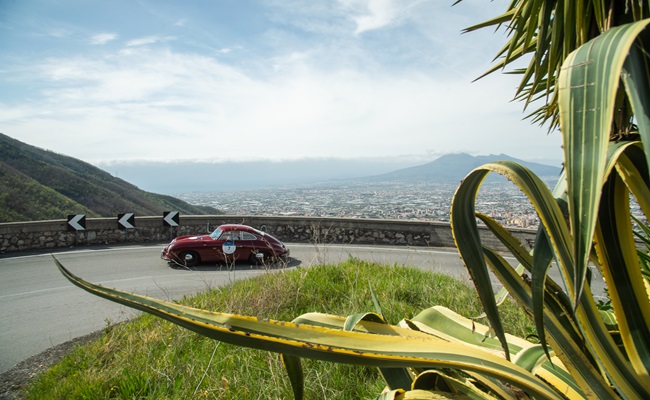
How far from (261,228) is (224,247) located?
5192mm

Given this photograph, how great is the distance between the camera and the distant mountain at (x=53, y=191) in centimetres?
2348

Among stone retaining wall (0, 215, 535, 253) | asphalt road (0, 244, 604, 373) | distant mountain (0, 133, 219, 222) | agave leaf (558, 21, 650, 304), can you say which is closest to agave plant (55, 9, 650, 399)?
agave leaf (558, 21, 650, 304)

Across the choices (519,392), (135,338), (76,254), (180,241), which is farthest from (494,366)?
(76,254)

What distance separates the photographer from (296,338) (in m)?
0.78

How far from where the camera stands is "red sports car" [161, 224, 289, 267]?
10555 mm

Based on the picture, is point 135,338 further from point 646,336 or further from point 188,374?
point 646,336

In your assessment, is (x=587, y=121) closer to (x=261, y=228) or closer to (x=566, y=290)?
(x=566, y=290)

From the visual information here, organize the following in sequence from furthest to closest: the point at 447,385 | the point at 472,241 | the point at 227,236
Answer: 1. the point at 227,236
2. the point at 447,385
3. the point at 472,241

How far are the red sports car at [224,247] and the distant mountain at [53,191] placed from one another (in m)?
15.3

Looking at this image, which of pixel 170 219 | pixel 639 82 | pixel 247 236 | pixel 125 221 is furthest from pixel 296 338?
pixel 170 219

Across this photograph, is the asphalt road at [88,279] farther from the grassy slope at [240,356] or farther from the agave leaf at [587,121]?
the agave leaf at [587,121]

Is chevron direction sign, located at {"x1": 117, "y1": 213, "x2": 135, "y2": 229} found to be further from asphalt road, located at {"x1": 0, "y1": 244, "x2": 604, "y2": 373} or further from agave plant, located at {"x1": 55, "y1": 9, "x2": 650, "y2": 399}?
agave plant, located at {"x1": 55, "y1": 9, "x2": 650, "y2": 399}

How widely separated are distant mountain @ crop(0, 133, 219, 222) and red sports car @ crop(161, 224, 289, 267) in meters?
15.3

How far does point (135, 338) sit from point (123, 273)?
240 inches
